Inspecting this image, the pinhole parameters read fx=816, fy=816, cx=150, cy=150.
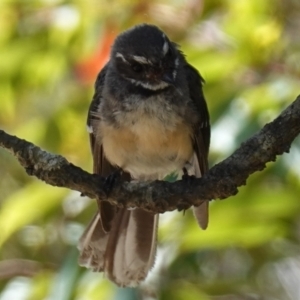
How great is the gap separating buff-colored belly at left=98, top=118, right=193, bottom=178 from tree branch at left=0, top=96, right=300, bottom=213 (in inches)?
21.2

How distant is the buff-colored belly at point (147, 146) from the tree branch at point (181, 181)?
1.77ft

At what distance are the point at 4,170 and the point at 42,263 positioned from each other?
54.2 inches

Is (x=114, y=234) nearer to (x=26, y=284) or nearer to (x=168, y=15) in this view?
(x=26, y=284)

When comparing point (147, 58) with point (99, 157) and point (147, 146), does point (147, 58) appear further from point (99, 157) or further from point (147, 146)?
point (99, 157)

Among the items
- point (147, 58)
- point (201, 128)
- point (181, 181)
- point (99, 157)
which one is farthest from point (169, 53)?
point (181, 181)

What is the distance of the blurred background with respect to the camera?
3.64 m

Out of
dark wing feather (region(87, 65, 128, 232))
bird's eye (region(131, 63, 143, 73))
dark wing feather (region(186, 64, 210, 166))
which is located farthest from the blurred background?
bird's eye (region(131, 63, 143, 73))

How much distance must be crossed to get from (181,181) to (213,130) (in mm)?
721

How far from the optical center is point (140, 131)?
3521 millimetres

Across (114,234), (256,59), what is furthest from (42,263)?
(256,59)

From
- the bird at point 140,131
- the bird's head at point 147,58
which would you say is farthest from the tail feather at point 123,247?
the bird's head at point 147,58

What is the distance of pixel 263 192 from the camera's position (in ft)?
12.4

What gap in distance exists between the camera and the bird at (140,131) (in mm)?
3547

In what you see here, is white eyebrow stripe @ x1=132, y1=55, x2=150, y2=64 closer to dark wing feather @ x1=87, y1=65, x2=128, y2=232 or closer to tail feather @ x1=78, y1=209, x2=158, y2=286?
dark wing feather @ x1=87, y1=65, x2=128, y2=232
